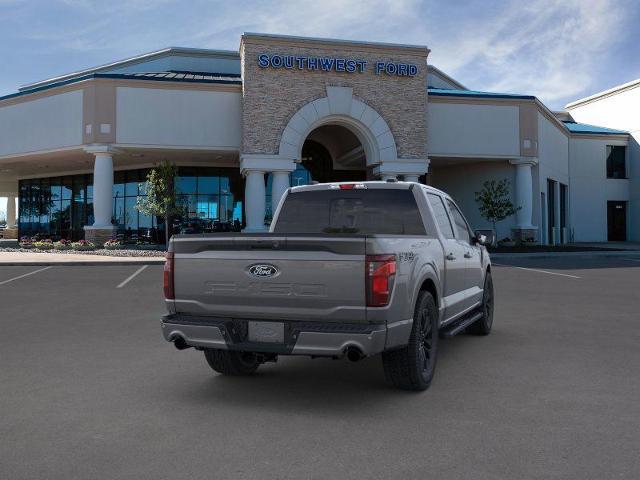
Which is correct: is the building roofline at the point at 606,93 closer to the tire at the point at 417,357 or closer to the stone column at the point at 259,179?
the stone column at the point at 259,179

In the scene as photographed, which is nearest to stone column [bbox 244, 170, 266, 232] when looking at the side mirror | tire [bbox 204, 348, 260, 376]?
the side mirror

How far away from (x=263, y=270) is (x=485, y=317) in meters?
4.24

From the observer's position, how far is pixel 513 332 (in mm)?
8227

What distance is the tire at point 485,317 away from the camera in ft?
26.0

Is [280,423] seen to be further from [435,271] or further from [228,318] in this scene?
[435,271]

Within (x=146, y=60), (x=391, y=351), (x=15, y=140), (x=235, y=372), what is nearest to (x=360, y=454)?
(x=391, y=351)

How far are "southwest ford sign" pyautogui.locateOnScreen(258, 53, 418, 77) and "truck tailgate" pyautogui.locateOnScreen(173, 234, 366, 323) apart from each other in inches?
916

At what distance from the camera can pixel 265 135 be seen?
89.5 feet

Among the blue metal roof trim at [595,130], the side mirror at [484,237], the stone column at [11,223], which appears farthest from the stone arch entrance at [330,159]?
the stone column at [11,223]

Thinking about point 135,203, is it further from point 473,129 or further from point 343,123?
point 473,129

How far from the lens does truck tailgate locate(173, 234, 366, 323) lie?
15.1 ft

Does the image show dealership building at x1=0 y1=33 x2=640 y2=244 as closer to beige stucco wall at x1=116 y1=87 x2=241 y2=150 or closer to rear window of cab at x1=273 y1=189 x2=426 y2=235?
beige stucco wall at x1=116 y1=87 x2=241 y2=150

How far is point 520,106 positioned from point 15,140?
26613 millimetres

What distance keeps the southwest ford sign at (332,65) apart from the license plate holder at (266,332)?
23.7m
